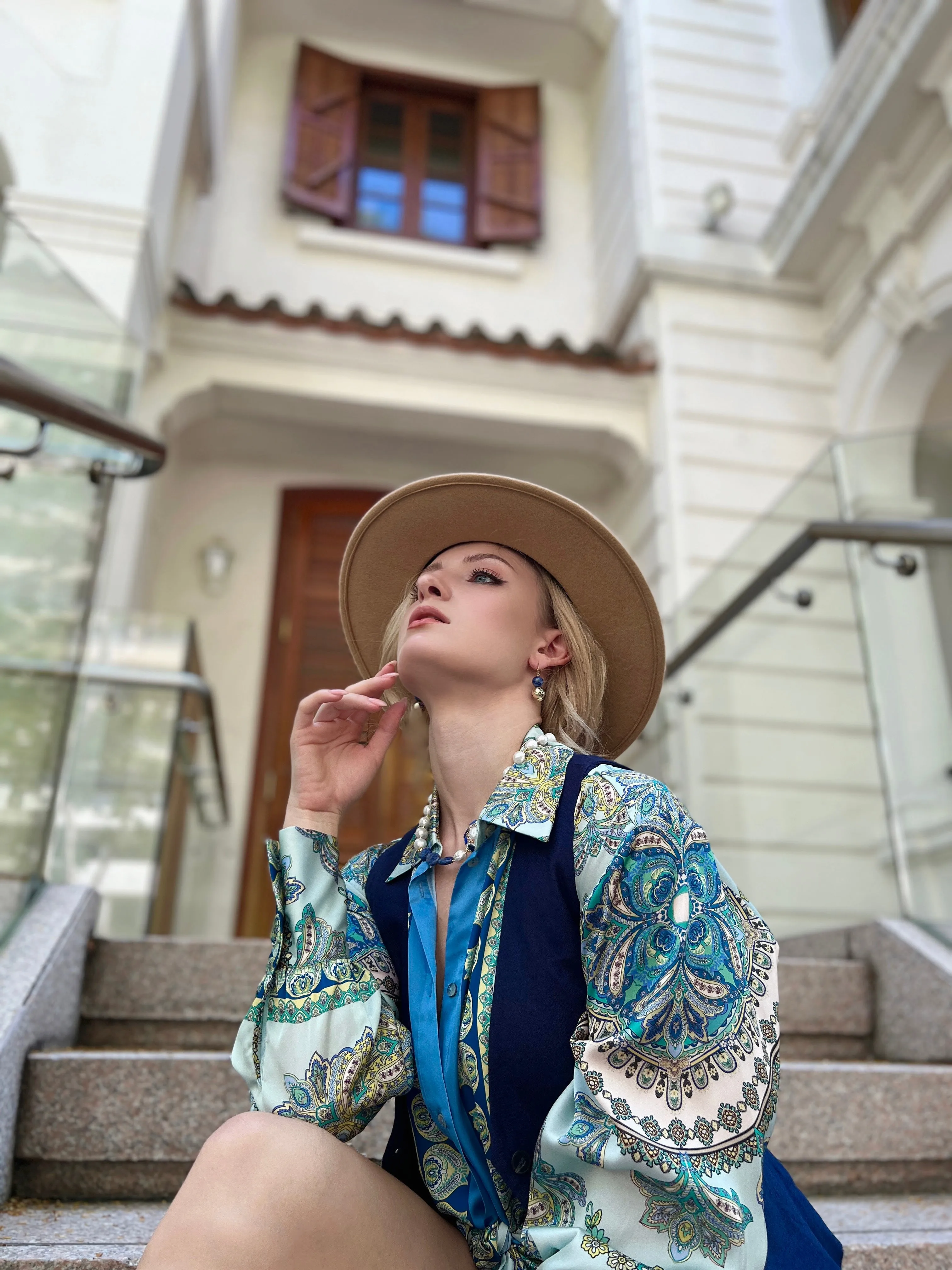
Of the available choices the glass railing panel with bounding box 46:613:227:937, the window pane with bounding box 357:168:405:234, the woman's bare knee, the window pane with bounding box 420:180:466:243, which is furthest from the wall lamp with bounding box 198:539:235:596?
the woman's bare knee

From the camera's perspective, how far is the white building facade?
4949 mm

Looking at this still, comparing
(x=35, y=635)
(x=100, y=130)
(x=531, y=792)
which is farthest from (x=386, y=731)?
(x=100, y=130)

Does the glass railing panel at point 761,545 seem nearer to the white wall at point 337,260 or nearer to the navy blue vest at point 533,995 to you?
the navy blue vest at point 533,995

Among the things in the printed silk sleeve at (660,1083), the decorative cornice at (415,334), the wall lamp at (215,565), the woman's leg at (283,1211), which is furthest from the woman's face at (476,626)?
the wall lamp at (215,565)

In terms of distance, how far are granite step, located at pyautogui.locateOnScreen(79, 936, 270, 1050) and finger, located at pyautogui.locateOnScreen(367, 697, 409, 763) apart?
127 cm

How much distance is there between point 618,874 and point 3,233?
7.70 feet

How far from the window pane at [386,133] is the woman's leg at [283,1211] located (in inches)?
330

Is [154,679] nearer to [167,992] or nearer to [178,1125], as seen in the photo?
[167,992]

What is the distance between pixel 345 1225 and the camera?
1.07 meters

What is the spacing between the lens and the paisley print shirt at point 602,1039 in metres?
1.01

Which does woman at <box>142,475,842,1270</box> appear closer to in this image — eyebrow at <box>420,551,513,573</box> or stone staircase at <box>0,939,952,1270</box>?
eyebrow at <box>420,551,513,573</box>

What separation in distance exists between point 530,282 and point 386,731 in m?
6.89

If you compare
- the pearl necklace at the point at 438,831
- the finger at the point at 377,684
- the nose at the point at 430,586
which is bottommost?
the pearl necklace at the point at 438,831

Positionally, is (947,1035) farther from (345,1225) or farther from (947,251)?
(947,251)
